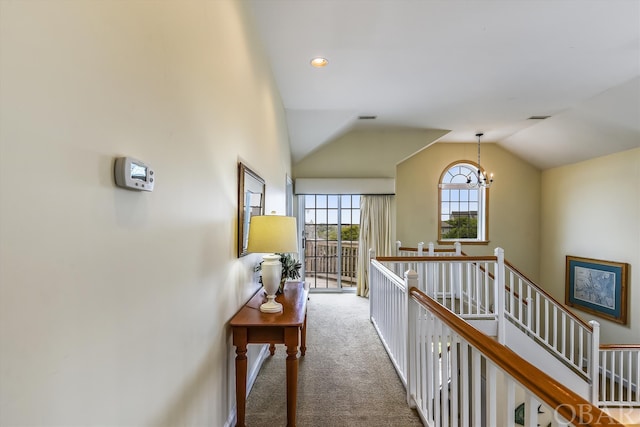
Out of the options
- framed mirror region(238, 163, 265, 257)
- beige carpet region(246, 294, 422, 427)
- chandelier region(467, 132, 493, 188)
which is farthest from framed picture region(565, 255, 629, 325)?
framed mirror region(238, 163, 265, 257)

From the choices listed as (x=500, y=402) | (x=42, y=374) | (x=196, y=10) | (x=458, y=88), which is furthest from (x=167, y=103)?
(x=500, y=402)

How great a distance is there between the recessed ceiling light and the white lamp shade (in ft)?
6.73

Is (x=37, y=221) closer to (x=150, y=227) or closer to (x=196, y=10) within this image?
(x=150, y=227)

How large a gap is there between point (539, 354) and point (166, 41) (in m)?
5.02

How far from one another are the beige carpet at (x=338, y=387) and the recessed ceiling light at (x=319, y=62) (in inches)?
119

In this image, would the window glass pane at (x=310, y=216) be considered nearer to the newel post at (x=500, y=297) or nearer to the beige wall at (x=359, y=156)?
the beige wall at (x=359, y=156)

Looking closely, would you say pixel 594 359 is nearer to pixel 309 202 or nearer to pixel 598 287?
pixel 598 287

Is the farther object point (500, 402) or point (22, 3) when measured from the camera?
point (500, 402)

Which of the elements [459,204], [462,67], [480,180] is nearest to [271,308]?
[462,67]

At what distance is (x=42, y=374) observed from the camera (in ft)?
1.95

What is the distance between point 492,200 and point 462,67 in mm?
4057

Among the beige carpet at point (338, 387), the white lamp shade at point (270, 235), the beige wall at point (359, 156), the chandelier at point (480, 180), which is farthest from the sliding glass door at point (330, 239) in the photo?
the white lamp shade at point (270, 235)

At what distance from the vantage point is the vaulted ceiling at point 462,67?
2.37 metres

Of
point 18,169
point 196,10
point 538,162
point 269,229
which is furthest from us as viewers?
point 538,162
